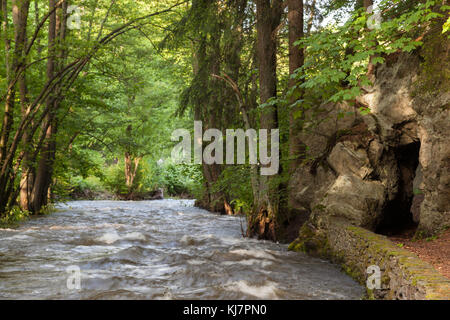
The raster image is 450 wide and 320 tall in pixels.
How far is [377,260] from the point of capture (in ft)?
17.4

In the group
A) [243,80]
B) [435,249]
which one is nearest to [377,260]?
[435,249]

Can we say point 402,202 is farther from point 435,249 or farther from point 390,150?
point 435,249

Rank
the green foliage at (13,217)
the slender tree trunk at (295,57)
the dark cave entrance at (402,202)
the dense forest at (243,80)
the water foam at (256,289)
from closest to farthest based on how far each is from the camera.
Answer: the water foam at (256,289) → the dense forest at (243,80) → the dark cave entrance at (402,202) → the slender tree trunk at (295,57) → the green foliage at (13,217)

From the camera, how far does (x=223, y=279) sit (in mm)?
6207

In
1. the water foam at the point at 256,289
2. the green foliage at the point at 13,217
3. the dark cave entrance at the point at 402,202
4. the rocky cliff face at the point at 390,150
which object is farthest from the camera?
the green foliage at the point at 13,217

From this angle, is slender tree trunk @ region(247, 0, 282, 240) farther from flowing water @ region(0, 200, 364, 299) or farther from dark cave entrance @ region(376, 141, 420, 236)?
dark cave entrance @ region(376, 141, 420, 236)

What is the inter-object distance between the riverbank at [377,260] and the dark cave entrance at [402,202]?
1151mm

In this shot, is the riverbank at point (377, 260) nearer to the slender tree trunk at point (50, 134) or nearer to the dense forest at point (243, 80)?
the dense forest at point (243, 80)

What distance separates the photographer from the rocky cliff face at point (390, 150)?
6.76 metres

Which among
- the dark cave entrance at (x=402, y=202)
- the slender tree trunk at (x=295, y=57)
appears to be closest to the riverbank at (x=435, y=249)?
the dark cave entrance at (x=402, y=202)

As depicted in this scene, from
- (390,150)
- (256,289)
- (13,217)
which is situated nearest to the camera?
(256,289)

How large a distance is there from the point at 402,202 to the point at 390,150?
3.65 ft

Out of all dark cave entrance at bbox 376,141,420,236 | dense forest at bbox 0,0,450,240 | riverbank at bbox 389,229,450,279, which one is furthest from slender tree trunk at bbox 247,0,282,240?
riverbank at bbox 389,229,450,279
